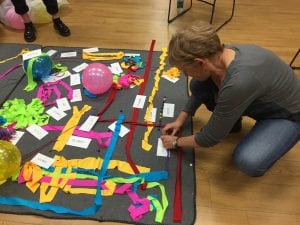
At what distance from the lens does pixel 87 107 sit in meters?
2.01

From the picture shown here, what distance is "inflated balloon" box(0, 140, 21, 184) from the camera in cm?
152

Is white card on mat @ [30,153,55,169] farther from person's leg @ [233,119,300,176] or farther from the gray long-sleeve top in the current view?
person's leg @ [233,119,300,176]

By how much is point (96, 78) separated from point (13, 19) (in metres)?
1.33

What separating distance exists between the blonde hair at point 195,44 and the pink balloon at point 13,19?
2.06 metres

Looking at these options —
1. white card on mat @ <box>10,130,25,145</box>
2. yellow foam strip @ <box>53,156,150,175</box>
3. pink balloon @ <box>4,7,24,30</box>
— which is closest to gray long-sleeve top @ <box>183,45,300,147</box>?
yellow foam strip @ <box>53,156,150,175</box>

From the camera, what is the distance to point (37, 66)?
6.92ft

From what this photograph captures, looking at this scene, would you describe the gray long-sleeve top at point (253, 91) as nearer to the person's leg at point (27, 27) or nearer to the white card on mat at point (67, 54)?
the white card on mat at point (67, 54)

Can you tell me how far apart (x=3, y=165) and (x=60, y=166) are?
0.29 m

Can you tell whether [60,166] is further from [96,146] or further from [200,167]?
[200,167]

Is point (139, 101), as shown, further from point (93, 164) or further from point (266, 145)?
point (266, 145)

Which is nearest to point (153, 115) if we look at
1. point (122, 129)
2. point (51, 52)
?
point (122, 129)

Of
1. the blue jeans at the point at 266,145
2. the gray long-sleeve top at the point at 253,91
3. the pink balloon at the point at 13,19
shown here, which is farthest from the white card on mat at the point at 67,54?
the blue jeans at the point at 266,145

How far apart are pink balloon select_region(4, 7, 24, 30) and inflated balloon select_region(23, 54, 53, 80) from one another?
2.69 ft

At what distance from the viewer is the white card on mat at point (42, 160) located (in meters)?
1.69
